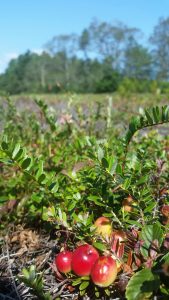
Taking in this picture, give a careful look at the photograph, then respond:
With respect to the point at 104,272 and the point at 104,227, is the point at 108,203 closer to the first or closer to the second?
the point at 104,227

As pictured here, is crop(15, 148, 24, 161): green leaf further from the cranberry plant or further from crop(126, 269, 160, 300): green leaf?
crop(126, 269, 160, 300): green leaf

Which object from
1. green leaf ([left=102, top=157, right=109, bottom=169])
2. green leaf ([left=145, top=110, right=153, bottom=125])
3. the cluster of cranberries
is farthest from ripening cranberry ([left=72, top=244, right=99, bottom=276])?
green leaf ([left=145, top=110, right=153, bottom=125])

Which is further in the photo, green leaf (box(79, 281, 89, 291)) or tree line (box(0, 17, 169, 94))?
tree line (box(0, 17, 169, 94))

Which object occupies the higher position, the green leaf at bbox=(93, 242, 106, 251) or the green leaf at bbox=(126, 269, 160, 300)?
the green leaf at bbox=(93, 242, 106, 251)

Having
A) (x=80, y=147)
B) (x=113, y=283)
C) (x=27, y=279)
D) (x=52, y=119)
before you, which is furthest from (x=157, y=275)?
(x=52, y=119)

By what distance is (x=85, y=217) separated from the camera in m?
1.41

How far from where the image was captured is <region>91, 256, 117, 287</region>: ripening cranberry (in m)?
1.17

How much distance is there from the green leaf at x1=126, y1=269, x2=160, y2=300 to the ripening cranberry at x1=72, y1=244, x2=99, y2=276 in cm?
15

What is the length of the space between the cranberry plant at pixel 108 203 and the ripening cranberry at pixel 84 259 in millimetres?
30

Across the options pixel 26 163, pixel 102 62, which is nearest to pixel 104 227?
pixel 26 163

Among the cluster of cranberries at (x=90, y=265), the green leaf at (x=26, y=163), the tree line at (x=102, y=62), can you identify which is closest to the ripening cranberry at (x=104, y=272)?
the cluster of cranberries at (x=90, y=265)

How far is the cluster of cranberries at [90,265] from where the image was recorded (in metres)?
1.17

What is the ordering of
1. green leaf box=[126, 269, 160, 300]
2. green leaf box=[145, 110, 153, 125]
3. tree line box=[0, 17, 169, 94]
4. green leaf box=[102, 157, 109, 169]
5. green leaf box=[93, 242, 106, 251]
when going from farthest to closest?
tree line box=[0, 17, 169, 94] → green leaf box=[145, 110, 153, 125] → green leaf box=[102, 157, 109, 169] → green leaf box=[93, 242, 106, 251] → green leaf box=[126, 269, 160, 300]

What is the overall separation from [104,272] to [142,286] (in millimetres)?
113
